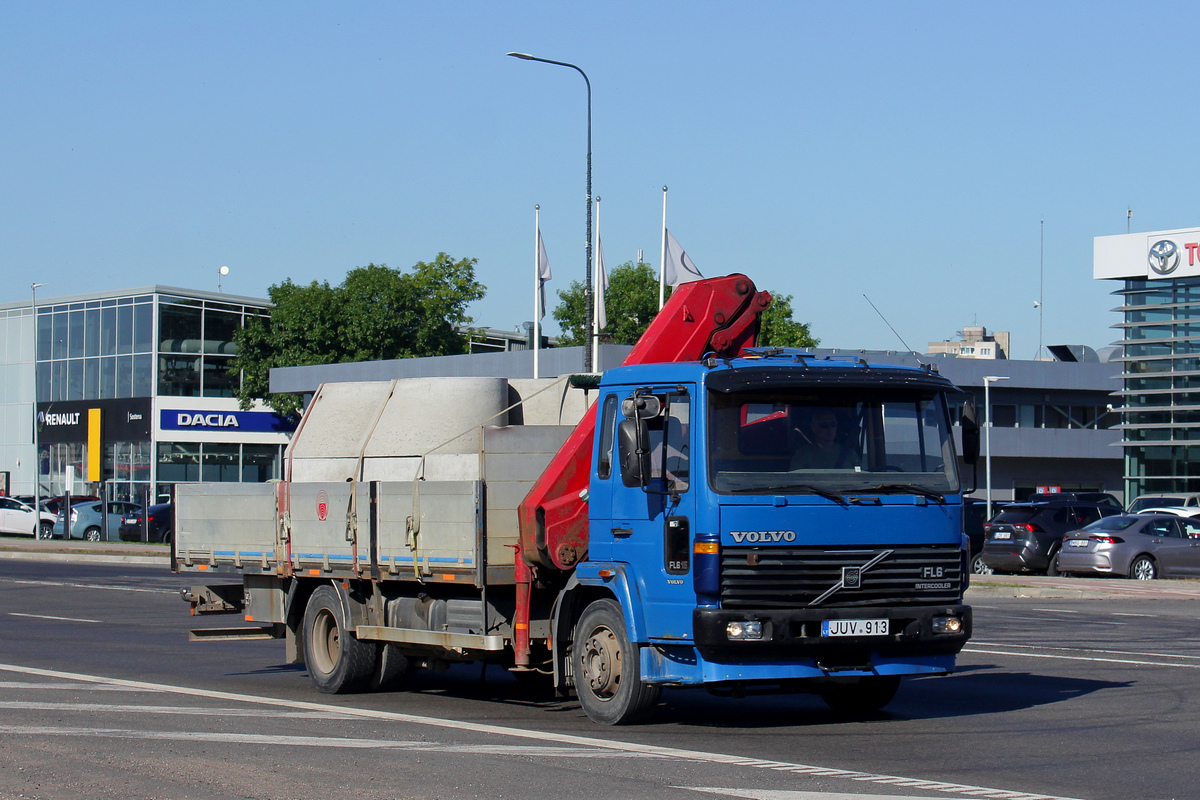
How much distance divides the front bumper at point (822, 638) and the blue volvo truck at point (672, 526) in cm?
1

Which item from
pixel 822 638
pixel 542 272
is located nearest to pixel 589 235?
pixel 542 272

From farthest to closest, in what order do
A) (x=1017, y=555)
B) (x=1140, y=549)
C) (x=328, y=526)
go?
(x=1017, y=555), (x=1140, y=549), (x=328, y=526)

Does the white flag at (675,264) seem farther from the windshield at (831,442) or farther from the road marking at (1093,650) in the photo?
the windshield at (831,442)

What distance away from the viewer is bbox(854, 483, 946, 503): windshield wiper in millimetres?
9484

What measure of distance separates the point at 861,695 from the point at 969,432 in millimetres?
2149

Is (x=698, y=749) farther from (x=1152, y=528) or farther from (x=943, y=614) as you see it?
(x=1152, y=528)

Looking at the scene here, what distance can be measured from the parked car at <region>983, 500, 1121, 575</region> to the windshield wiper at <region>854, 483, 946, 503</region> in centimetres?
2205

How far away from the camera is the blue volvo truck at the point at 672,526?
30.2 ft

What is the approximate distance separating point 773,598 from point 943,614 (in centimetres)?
130

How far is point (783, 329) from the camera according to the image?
79125 mm

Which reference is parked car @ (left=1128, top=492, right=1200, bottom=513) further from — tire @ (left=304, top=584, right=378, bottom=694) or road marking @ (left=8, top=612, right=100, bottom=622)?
tire @ (left=304, top=584, right=378, bottom=694)

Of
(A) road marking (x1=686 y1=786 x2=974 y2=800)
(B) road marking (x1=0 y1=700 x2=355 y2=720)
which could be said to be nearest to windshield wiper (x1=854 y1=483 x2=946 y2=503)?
(A) road marking (x1=686 y1=786 x2=974 y2=800)

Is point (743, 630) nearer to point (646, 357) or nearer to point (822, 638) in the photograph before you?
point (822, 638)

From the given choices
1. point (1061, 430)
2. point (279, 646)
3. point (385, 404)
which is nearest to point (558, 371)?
point (1061, 430)
